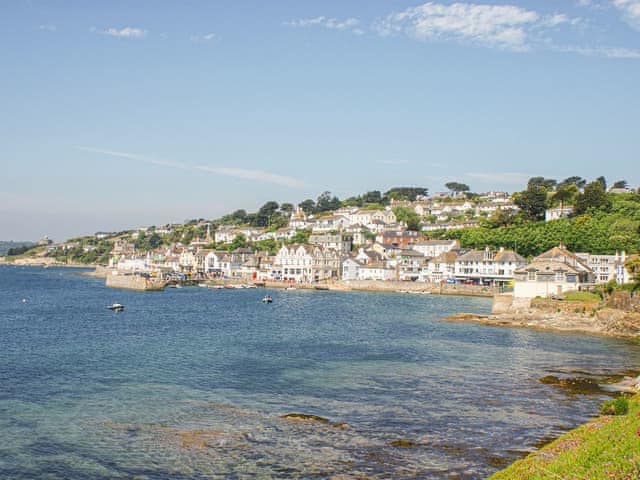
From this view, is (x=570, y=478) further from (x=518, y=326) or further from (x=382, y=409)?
(x=518, y=326)

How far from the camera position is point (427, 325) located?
184ft

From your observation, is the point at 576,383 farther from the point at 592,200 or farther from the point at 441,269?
the point at 592,200

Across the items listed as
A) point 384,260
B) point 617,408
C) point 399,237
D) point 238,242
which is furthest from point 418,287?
point 617,408

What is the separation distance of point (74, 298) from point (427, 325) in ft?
181

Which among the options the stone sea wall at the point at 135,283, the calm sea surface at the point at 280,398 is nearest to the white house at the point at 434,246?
the stone sea wall at the point at 135,283

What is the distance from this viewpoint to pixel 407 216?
170 m

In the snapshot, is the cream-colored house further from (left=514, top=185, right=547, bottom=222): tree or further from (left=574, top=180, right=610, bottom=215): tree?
(left=514, top=185, right=547, bottom=222): tree

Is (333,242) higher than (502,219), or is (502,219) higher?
(502,219)

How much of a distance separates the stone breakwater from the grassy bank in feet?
112

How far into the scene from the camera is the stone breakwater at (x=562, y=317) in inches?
1948

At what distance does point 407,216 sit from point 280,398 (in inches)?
5730

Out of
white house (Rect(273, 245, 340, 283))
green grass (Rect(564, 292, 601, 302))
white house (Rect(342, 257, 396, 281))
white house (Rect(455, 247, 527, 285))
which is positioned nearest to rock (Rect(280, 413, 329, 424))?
green grass (Rect(564, 292, 601, 302))

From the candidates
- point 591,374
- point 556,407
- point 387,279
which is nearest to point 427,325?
point 591,374

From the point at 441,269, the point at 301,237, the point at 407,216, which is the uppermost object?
the point at 407,216
